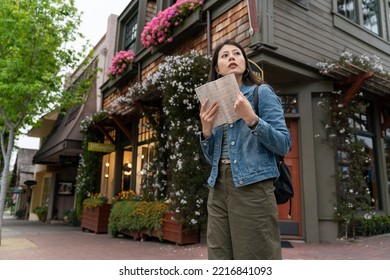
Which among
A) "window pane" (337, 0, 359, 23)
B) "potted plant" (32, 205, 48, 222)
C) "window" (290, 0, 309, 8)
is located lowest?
"potted plant" (32, 205, 48, 222)

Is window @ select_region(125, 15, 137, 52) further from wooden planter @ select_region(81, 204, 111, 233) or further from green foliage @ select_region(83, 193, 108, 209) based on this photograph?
wooden planter @ select_region(81, 204, 111, 233)

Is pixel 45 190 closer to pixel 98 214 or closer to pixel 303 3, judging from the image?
pixel 98 214

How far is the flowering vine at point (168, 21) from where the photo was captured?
7902 mm

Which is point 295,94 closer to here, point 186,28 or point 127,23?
point 186,28

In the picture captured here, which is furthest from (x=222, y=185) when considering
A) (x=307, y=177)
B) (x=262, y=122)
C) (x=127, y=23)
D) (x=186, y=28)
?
(x=127, y=23)

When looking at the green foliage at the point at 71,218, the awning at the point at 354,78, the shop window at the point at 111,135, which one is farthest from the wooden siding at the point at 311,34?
the green foliage at the point at 71,218

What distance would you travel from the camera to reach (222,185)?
163cm

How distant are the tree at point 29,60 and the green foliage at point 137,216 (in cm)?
266

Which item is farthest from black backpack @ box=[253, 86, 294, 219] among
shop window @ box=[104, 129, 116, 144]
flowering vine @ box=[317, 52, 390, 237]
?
shop window @ box=[104, 129, 116, 144]

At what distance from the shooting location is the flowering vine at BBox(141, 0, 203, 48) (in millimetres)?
7902

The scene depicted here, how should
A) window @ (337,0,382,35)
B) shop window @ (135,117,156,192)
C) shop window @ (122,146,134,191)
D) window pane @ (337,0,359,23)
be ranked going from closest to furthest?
window pane @ (337,0,359,23) < window @ (337,0,382,35) < shop window @ (135,117,156,192) < shop window @ (122,146,134,191)

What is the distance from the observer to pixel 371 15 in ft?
30.4

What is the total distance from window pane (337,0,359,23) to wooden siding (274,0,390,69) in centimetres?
40

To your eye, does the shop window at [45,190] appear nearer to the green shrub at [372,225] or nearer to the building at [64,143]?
the building at [64,143]
